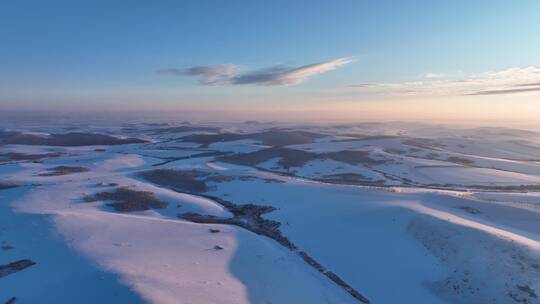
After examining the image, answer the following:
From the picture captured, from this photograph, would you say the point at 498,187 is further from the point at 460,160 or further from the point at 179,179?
the point at 179,179

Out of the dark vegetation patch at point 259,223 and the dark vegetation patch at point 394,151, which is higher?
the dark vegetation patch at point 394,151

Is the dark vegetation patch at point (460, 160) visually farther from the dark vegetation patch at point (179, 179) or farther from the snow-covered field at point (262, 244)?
Answer: the dark vegetation patch at point (179, 179)

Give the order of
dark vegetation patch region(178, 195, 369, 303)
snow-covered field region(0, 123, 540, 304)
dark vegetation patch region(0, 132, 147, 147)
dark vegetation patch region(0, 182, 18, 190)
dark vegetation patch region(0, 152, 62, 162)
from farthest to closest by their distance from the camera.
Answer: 1. dark vegetation patch region(0, 132, 147, 147)
2. dark vegetation patch region(0, 152, 62, 162)
3. dark vegetation patch region(0, 182, 18, 190)
4. dark vegetation patch region(178, 195, 369, 303)
5. snow-covered field region(0, 123, 540, 304)

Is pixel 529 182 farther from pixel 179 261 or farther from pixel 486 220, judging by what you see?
pixel 179 261

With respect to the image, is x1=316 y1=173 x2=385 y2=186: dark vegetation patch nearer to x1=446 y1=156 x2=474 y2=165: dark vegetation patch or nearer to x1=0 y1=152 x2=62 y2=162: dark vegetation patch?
x1=446 y1=156 x2=474 y2=165: dark vegetation patch

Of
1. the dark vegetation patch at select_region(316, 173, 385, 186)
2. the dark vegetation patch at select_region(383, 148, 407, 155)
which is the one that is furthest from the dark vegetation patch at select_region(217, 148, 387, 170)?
the dark vegetation patch at select_region(383, 148, 407, 155)

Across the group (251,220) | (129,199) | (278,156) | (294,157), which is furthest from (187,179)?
(294,157)

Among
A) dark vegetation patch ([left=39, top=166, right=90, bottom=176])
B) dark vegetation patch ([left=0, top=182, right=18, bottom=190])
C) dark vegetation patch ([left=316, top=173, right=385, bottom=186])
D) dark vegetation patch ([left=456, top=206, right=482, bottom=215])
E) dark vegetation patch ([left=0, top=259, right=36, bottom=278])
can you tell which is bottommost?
dark vegetation patch ([left=316, top=173, right=385, bottom=186])

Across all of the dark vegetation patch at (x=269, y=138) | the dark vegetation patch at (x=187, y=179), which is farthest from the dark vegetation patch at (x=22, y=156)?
the dark vegetation patch at (x=187, y=179)
